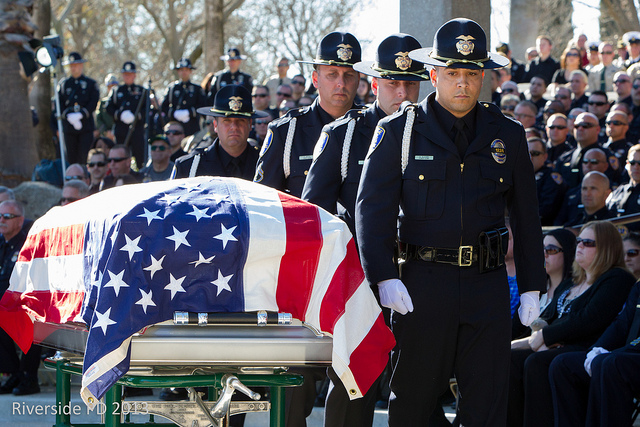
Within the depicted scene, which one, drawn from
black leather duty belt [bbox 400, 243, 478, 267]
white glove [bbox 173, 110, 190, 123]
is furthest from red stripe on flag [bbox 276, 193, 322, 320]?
white glove [bbox 173, 110, 190, 123]

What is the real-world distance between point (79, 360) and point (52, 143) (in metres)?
10.6

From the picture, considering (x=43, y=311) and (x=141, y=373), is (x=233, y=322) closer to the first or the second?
(x=141, y=373)

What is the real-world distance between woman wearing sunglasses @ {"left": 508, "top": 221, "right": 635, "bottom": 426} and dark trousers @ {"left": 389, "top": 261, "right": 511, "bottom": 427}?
1893 mm

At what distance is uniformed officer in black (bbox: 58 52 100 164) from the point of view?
13664 mm

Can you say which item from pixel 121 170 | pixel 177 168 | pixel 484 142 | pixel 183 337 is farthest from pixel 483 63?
pixel 121 170

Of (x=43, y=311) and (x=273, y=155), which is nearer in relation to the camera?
(x=43, y=311)

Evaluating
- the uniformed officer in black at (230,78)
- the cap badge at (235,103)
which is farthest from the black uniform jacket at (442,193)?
the uniformed officer in black at (230,78)

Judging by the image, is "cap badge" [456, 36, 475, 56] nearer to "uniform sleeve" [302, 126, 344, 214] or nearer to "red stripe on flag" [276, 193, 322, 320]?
"uniform sleeve" [302, 126, 344, 214]

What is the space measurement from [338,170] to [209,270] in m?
1.20

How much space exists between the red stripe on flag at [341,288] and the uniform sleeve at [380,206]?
0.12 m

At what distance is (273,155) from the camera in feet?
16.2

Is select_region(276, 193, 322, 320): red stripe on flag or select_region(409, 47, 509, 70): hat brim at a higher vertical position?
select_region(409, 47, 509, 70): hat brim

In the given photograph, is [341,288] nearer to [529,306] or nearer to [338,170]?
[529,306]

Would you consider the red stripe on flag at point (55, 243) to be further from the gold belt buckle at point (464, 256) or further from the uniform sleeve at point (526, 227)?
the uniform sleeve at point (526, 227)
